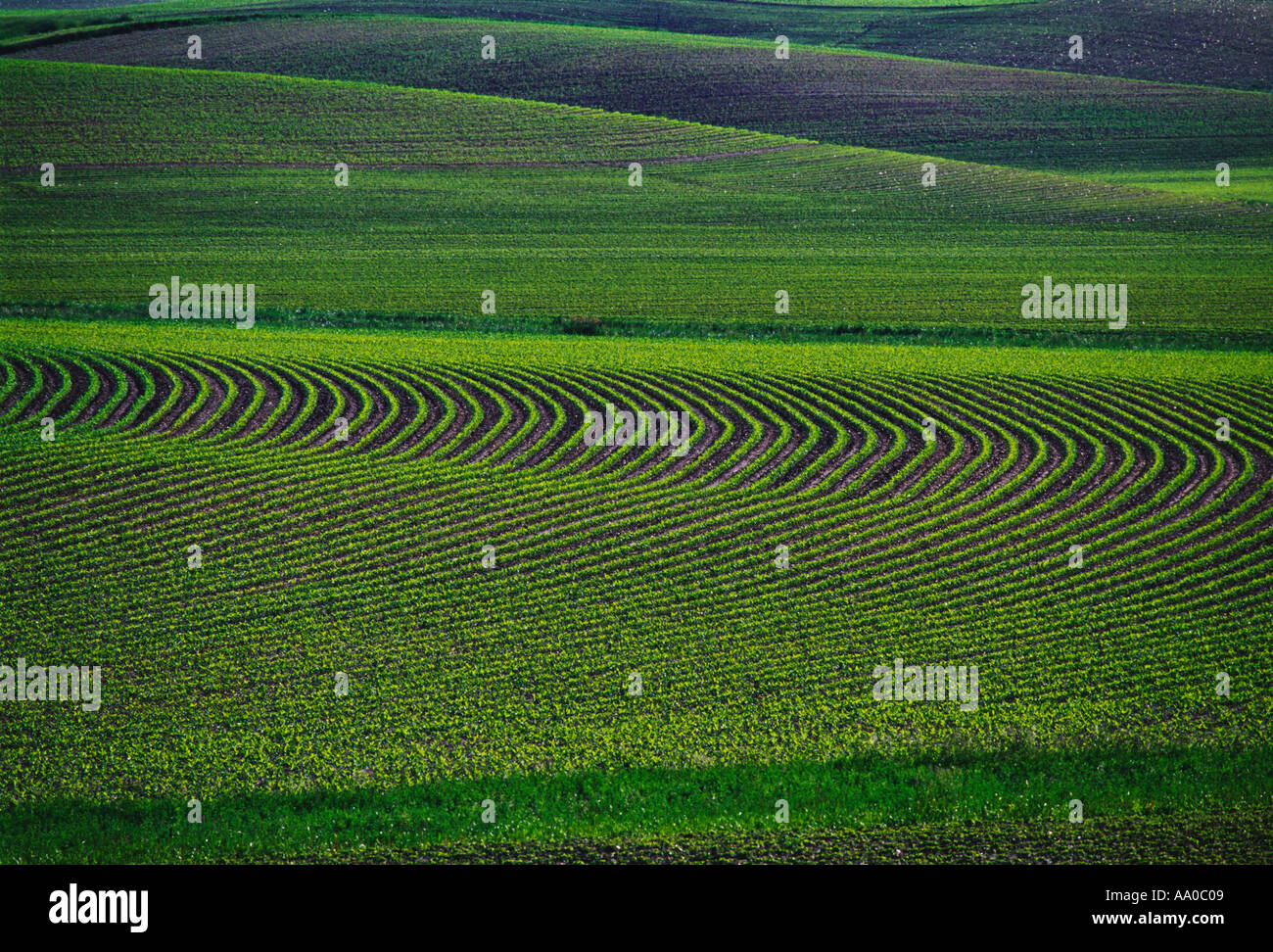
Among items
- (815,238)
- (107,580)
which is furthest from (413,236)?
(107,580)

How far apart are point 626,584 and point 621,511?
138 inches

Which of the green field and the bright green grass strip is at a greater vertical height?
the green field

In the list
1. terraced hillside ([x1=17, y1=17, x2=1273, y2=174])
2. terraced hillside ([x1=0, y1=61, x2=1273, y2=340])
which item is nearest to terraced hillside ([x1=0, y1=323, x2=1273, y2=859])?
terraced hillside ([x1=0, y1=61, x2=1273, y2=340])

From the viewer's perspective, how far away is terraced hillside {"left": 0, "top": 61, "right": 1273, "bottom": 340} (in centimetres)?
4416

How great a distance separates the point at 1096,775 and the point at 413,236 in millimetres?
42682

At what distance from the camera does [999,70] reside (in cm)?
9000

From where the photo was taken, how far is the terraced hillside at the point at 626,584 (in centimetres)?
1585

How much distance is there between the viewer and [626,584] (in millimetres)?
21516

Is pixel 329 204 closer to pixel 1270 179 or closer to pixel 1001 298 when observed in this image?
pixel 1001 298

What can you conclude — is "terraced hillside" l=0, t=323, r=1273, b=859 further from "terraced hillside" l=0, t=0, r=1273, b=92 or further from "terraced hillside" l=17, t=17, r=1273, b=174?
"terraced hillside" l=0, t=0, r=1273, b=92

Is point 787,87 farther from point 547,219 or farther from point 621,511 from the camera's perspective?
point 621,511

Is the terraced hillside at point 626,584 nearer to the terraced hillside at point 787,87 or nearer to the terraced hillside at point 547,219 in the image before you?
the terraced hillside at point 547,219

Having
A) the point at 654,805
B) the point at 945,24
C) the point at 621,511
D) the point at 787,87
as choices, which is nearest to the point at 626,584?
the point at 621,511

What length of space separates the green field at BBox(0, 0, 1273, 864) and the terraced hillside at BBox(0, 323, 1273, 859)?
0.30ft
